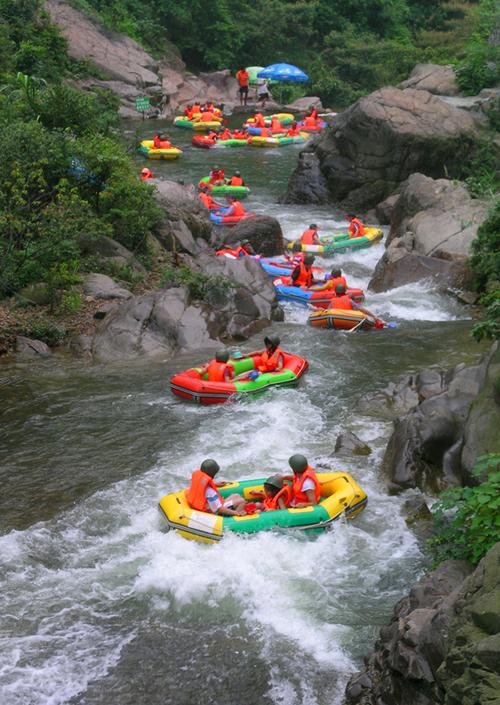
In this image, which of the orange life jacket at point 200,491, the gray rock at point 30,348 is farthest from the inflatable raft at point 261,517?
the gray rock at point 30,348

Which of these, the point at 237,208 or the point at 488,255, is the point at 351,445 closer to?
the point at 488,255

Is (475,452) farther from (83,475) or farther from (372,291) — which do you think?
(372,291)

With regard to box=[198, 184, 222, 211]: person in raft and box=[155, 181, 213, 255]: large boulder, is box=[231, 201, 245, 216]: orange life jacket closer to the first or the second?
box=[198, 184, 222, 211]: person in raft

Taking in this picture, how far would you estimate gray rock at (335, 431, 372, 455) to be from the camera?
1194 centimetres

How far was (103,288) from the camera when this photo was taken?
1725 centimetres

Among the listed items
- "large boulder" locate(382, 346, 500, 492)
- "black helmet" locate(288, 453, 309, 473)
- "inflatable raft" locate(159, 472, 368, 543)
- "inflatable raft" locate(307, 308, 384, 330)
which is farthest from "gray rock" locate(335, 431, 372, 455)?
"inflatable raft" locate(307, 308, 384, 330)

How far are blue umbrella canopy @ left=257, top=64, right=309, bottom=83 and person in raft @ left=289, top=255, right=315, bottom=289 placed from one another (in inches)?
966

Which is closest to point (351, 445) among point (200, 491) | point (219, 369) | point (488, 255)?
point (200, 491)

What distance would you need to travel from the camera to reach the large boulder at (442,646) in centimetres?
565

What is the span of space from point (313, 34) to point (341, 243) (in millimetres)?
29156

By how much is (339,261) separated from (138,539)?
42.9ft

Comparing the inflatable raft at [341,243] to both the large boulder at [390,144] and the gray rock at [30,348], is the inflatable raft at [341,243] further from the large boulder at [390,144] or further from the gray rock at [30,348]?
the gray rock at [30,348]

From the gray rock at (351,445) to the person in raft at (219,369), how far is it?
249 centimetres

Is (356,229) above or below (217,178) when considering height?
above
